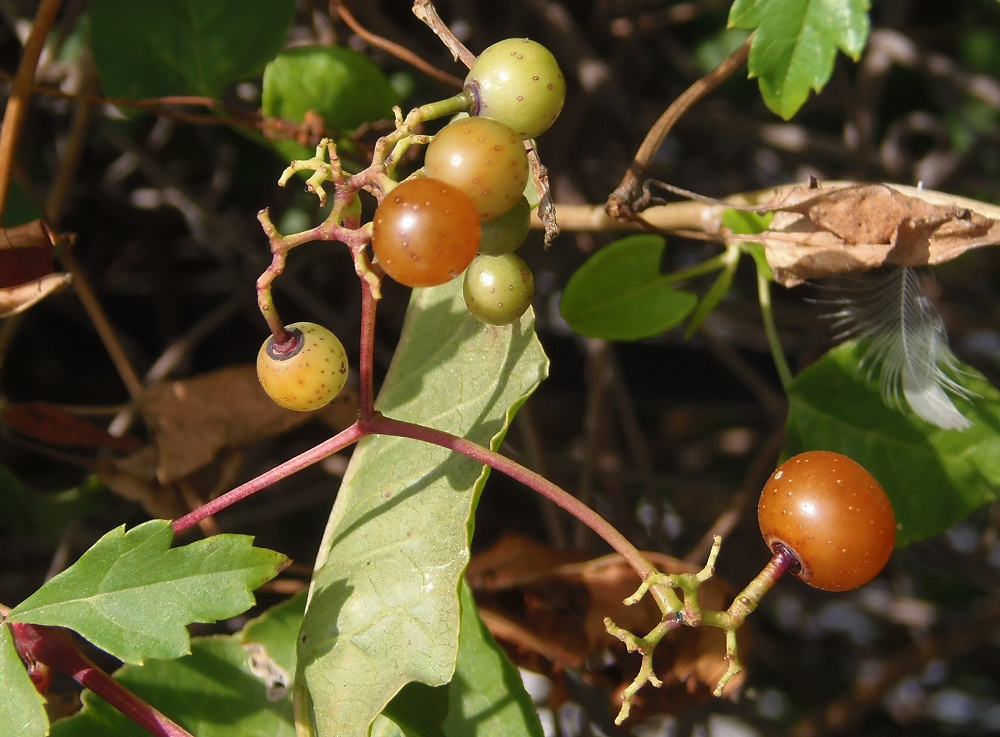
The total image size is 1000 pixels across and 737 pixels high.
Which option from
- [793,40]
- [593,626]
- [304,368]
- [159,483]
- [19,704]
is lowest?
[593,626]

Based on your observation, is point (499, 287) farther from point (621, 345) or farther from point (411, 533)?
point (621, 345)

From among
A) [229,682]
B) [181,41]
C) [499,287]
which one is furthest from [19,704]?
[181,41]

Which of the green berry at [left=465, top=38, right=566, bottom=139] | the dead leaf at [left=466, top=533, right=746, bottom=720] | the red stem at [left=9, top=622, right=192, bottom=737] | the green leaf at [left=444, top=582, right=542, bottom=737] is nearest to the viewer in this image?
the green berry at [left=465, top=38, right=566, bottom=139]

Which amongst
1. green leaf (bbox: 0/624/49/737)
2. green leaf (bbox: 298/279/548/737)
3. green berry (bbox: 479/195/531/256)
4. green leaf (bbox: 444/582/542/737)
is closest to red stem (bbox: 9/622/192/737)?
green leaf (bbox: 0/624/49/737)

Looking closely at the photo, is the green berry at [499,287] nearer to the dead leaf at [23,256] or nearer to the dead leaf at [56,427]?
the dead leaf at [23,256]

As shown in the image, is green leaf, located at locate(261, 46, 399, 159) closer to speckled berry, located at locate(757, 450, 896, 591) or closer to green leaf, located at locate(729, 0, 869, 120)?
green leaf, located at locate(729, 0, 869, 120)

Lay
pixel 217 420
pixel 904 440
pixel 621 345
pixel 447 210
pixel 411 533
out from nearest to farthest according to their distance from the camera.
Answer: pixel 447 210, pixel 411 533, pixel 904 440, pixel 217 420, pixel 621 345
